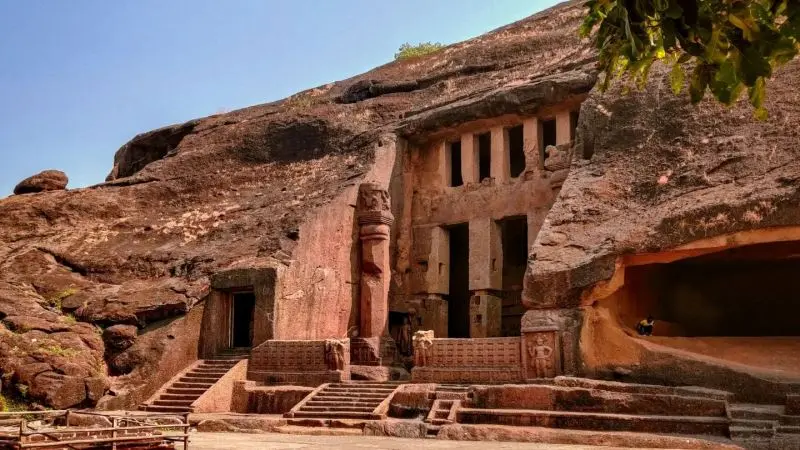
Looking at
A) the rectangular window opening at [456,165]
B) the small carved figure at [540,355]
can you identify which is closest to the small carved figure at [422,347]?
the small carved figure at [540,355]

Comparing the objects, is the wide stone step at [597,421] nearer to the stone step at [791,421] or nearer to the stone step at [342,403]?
the stone step at [791,421]

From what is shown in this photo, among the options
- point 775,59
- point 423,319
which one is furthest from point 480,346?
point 775,59

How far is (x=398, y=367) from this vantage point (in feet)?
49.9

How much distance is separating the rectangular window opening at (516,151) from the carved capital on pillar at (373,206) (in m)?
4.35

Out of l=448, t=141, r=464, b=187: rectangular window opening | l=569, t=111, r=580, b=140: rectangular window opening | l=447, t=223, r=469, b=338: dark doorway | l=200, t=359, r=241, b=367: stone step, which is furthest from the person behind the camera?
l=447, t=223, r=469, b=338: dark doorway

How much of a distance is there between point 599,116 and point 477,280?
16.3ft

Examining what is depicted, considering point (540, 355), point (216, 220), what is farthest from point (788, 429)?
point (216, 220)

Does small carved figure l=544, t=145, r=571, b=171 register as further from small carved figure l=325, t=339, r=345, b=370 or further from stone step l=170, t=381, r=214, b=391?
stone step l=170, t=381, r=214, b=391

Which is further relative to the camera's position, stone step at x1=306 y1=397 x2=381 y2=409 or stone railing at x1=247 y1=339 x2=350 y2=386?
stone railing at x1=247 y1=339 x2=350 y2=386

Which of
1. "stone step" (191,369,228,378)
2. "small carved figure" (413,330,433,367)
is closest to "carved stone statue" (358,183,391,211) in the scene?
"small carved figure" (413,330,433,367)

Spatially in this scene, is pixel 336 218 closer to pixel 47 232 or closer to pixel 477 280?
pixel 477 280

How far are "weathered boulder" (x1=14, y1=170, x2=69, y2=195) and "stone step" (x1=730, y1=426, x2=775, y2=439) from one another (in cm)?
1887

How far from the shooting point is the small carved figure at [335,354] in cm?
1381

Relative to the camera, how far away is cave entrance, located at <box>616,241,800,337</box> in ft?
52.4
